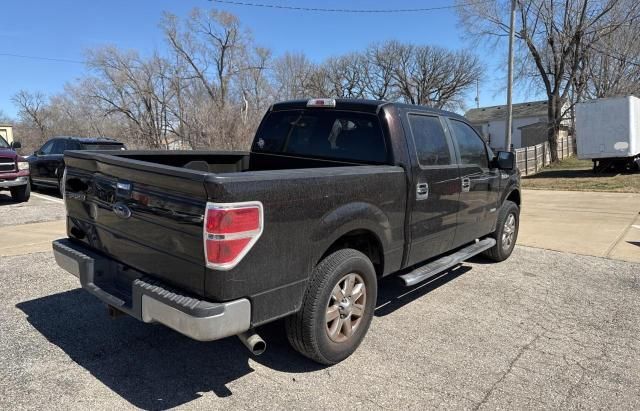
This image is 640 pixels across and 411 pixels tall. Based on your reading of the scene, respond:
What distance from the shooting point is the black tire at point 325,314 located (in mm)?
3080

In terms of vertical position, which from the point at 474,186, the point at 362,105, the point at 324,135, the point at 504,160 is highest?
the point at 362,105

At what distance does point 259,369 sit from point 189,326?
1.00m

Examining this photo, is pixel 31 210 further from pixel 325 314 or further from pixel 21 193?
pixel 325 314

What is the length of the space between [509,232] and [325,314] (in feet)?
13.9

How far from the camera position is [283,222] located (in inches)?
110

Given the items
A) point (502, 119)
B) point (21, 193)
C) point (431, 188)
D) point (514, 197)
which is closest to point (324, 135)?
point (431, 188)

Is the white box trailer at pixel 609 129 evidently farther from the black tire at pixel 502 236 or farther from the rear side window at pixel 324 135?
the rear side window at pixel 324 135

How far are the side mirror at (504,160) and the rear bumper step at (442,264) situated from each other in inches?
36.7

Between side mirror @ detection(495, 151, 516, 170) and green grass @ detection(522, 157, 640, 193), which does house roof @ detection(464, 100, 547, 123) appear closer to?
green grass @ detection(522, 157, 640, 193)

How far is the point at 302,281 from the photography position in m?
3.01

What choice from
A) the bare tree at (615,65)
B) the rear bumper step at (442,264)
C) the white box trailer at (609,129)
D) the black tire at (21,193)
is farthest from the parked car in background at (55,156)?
the bare tree at (615,65)

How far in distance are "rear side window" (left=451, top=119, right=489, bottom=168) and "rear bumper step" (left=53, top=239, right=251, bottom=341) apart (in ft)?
10.6

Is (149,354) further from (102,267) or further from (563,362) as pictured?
(563,362)

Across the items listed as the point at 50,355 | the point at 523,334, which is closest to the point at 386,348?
the point at 523,334
